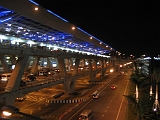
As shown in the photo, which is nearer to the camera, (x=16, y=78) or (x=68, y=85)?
(x=16, y=78)

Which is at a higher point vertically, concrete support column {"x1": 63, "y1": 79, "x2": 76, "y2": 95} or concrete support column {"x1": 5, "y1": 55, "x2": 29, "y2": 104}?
concrete support column {"x1": 5, "y1": 55, "x2": 29, "y2": 104}

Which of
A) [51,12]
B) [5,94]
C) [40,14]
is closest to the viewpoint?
[5,94]

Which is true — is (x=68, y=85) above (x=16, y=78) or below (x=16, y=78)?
below

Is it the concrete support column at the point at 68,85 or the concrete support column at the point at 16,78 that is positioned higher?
the concrete support column at the point at 16,78

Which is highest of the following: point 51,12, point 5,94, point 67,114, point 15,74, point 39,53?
point 51,12

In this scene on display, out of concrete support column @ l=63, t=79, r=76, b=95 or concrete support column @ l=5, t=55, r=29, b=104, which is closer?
concrete support column @ l=5, t=55, r=29, b=104

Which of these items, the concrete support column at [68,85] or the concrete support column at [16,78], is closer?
the concrete support column at [16,78]

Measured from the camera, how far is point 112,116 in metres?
26.2

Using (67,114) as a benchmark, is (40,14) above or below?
above

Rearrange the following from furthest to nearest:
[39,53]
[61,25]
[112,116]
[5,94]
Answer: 1. [61,25]
2. [39,53]
3. [112,116]
4. [5,94]

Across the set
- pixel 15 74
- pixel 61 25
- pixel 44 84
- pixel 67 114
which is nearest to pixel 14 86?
pixel 15 74

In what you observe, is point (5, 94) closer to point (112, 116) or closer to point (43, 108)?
point (43, 108)

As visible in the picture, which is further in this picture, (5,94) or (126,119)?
(126,119)

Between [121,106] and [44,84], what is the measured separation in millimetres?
12666
